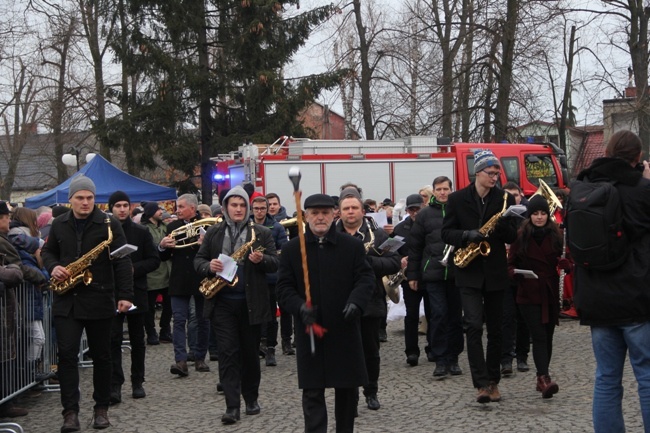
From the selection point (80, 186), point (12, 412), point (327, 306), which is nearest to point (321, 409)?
point (327, 306)

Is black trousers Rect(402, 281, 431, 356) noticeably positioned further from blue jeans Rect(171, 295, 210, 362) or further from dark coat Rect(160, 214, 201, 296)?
dark coat Rect(160, 214, 201, 296)

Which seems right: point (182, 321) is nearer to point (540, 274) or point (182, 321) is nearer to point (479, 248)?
point (479, 248)

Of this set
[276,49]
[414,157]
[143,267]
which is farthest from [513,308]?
[276,49]

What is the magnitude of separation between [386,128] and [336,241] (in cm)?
2806

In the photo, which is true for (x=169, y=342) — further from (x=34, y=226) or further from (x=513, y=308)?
(x=513, y=308)

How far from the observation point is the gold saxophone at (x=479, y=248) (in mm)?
8227

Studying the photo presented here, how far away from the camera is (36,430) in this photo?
26.6ft

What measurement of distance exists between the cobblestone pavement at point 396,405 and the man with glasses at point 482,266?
35 cm

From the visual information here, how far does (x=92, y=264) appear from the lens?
7.89m

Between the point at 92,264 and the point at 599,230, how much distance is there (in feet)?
14.4

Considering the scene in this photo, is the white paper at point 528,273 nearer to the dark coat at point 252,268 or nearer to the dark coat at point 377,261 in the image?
the dark coat at point 377,261

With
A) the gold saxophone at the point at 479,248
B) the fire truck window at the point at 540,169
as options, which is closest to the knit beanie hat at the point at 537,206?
Answer: the gold saxophone at the point at 479,248

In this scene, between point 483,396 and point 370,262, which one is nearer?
point 370,262

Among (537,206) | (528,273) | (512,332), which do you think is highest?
(537,206)
